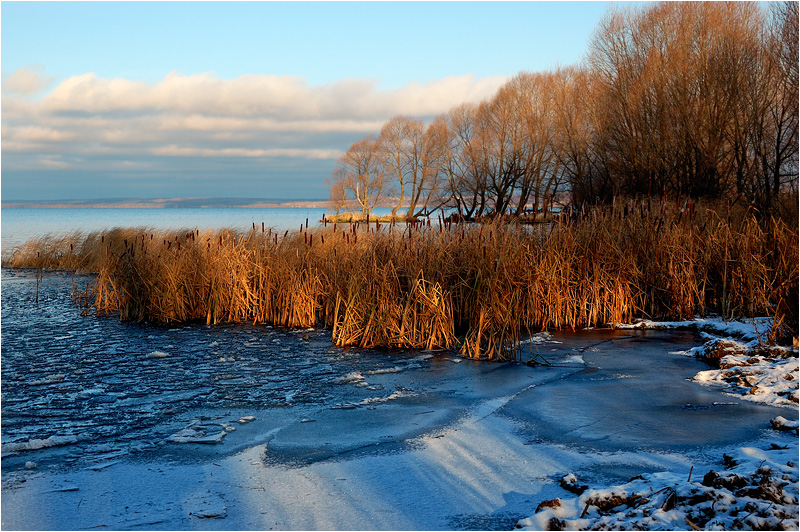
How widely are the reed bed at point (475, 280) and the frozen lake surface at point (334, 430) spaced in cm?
62

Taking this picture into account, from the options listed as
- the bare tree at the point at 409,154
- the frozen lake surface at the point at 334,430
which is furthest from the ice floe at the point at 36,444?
the bare tree at the point at 409,154

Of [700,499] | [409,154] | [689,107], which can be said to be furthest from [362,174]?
[700,499]

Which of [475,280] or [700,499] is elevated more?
[475,280]

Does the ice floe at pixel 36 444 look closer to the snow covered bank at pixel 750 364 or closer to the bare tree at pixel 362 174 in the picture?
the snow covered bank at pixel 750 364

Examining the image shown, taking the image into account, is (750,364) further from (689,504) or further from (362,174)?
(362,174)

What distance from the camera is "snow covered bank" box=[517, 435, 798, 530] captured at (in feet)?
9.00

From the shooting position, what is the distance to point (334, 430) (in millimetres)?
4684

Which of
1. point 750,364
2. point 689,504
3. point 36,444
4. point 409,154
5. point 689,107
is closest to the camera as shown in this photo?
point 689,504

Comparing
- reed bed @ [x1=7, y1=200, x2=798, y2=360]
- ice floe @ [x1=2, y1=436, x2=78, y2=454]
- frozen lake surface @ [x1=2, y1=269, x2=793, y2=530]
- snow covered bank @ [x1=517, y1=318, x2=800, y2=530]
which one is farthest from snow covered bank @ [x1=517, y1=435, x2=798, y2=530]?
reed bed @ [x1=7, y1=200, x2=798, y2=360]

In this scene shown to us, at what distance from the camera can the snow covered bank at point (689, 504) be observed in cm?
274

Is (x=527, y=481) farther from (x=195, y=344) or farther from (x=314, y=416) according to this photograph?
(x=195, y=344)

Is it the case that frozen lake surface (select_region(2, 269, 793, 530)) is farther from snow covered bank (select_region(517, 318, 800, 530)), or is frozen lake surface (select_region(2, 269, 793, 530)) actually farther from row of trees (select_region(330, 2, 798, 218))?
row of trees (select_region(330, 2, 798, 218))

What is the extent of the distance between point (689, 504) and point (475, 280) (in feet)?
17.0

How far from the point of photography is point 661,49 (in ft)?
68.3
